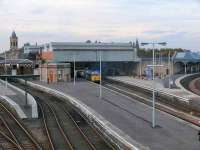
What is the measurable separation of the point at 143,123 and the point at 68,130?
245 inches

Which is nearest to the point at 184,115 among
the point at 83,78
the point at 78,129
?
the point at 78,129

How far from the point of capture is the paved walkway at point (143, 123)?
102 ft

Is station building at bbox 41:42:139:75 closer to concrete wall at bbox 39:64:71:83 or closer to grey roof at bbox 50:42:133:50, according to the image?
grey roof at bbox 50:42:133:50

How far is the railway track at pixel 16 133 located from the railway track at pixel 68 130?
132cm

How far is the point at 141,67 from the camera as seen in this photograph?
101 meters

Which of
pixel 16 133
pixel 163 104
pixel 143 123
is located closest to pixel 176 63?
pixel 163 104

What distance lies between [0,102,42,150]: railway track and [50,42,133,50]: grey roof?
50.5 metres

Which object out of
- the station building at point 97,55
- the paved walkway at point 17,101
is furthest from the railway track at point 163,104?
the station building at point 97,55

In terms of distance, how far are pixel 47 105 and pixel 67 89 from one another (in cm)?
1490

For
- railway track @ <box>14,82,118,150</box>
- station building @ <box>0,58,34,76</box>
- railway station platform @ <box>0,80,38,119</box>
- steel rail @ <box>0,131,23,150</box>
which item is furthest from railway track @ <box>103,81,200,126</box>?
station building @ <box>0,58,34,76</box>

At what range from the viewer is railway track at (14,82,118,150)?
32094mm

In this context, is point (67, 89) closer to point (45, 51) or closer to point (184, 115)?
point (184, 115)

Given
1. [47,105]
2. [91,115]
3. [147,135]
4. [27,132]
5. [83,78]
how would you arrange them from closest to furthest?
[147,135]
[27,132]
[91,115]
[47,105]
[83,78]

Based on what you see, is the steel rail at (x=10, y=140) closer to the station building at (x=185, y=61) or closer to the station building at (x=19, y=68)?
the station building at (x=19, y=68)
